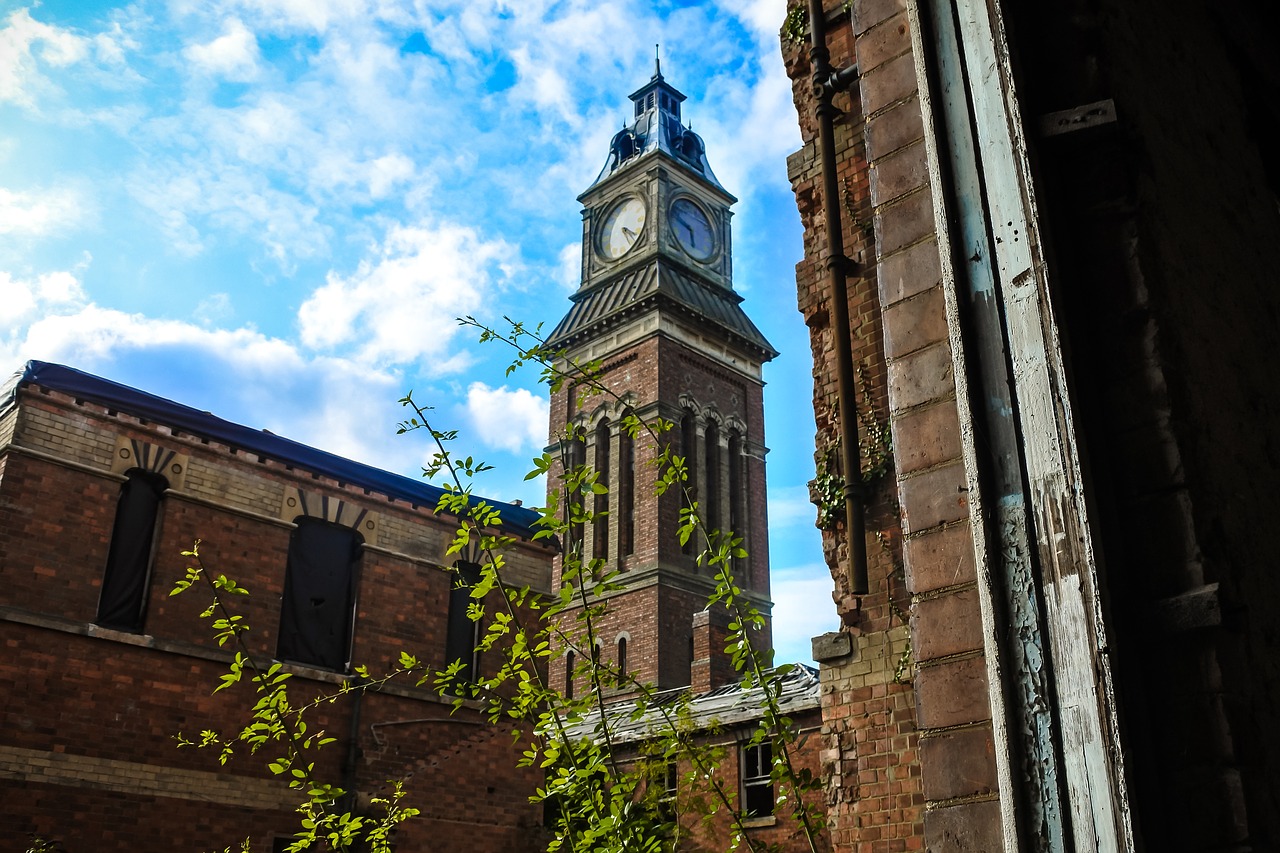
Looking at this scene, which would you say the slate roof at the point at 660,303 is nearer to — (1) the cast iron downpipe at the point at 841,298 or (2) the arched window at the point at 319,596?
(2) the arched window at the point at 319,596

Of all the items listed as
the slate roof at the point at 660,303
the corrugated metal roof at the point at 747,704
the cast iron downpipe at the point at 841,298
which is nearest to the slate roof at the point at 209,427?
the corrugated metal roof at the point at 747,704

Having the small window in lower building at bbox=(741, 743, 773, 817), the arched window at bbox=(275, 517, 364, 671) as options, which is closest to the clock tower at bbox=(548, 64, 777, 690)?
the small window in lower building at bbox=(741, 743, 773, 817)

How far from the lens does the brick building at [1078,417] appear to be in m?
2.03

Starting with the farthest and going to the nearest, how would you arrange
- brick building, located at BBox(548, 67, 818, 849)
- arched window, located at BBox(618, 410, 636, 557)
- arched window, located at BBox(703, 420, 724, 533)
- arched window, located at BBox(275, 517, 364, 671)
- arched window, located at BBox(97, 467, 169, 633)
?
1. arched window, located at BBox(703, 420, 724, 533)
2. arched window, located at BBox(618, 410, 636, 557)
3. brick building, located at BBox(548, 67, 818, 849)
4. arched window, located at BBox(275, 517, 364, 671)
5. arched window, located at BBox(97, 467, 169, 633)

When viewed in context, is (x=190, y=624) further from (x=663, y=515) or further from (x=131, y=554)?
(x=663, y=515)

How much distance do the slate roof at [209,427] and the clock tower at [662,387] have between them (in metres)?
15.4

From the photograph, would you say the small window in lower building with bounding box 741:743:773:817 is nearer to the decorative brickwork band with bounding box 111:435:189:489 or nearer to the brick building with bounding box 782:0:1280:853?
the decorative brickwork band with bounding box 111:435:189:489

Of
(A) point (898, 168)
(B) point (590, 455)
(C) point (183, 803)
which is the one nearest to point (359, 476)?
(C) point (183, 803)

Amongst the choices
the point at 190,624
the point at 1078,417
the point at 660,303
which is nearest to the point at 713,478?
the point at 660,303

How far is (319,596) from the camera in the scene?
14.7 meters

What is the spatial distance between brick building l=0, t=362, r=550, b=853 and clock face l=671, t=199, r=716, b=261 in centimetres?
2576

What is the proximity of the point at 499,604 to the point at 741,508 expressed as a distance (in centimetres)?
2127

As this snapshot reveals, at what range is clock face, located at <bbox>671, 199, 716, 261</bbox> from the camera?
133ft

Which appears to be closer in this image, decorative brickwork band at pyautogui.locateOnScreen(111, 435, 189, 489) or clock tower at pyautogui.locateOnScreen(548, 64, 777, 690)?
decorative brickwork band at pyautogui.locateOnScreen(111, 435, 189, 489)
